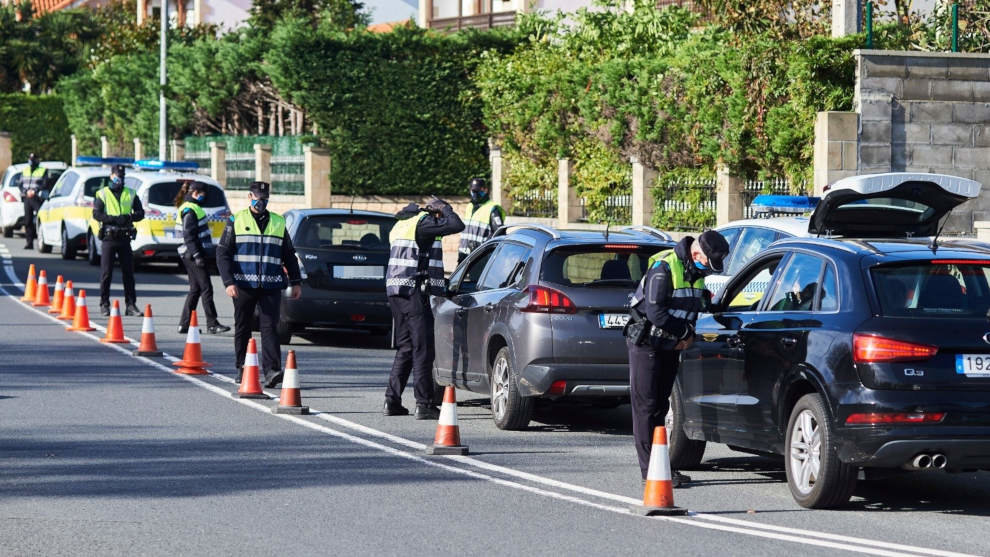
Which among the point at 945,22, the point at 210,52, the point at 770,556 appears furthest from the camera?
the point at 210,52

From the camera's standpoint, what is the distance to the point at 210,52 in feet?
157

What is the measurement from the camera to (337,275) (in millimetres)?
19047

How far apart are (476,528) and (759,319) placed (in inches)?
93.6

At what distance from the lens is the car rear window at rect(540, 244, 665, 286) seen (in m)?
Answer: 12.7

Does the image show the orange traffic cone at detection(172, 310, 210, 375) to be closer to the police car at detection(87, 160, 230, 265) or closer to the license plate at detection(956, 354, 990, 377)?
the license plate at detection(956, 354, 990, 377)

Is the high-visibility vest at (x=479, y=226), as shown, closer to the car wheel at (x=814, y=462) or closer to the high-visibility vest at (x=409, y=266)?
the high-visibility vest at (x=409, y=266)

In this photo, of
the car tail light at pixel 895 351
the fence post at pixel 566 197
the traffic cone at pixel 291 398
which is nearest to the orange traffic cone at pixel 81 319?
the traffic cone at pixel 291 398

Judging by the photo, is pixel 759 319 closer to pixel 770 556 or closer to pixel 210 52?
pixel 770 556

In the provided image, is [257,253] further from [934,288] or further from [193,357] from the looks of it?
[934,288]

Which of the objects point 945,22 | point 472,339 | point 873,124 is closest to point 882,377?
point 472,339

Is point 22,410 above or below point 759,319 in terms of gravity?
below

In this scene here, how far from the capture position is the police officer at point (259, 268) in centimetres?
1548

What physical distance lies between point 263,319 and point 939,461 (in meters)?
7.76

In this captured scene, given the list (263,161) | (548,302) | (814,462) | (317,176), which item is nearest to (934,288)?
(814,462)
